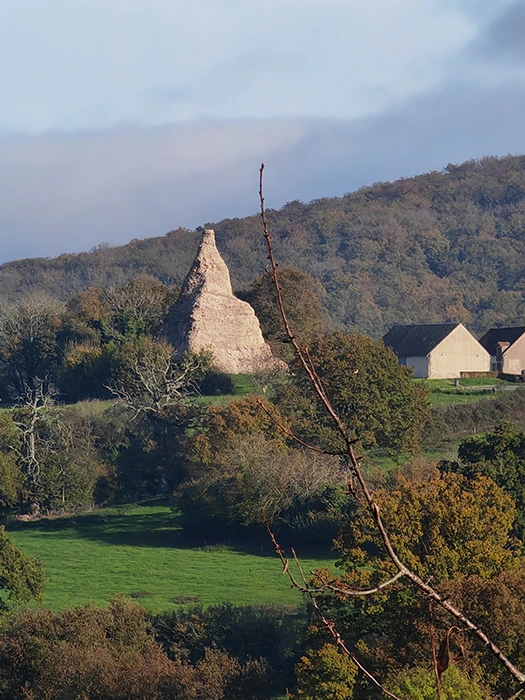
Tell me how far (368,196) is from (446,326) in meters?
99.6

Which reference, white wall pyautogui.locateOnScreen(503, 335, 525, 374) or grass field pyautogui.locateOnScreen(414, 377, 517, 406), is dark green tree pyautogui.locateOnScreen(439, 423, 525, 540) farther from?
white wall pyautogui.locateOnScreen(503, 335, 525, 374)

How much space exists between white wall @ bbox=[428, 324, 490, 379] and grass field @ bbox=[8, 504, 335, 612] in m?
20.6

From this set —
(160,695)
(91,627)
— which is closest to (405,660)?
(160,695)

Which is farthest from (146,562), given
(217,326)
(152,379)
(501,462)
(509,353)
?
(509,353)

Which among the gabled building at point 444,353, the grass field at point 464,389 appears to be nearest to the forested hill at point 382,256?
the gabled building at point 444,353

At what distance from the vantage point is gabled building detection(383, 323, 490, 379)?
194ft

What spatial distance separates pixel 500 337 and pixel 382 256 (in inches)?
2789

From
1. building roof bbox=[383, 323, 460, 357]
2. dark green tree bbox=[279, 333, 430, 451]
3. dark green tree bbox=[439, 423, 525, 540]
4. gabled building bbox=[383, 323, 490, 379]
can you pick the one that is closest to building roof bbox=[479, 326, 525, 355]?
gabled building bbox=[383, 323, 490, 379]

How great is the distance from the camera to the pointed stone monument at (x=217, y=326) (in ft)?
178

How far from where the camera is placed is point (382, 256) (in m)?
135

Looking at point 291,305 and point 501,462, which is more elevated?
point 291,305

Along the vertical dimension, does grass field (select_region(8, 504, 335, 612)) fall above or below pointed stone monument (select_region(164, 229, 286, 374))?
below

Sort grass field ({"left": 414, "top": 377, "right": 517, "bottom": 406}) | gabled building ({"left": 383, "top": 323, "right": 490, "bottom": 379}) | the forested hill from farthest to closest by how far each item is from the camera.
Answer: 1. the forested hill
2. gabled building ({"left": 383, "top": 323, "right": 490, "bottom": 379})
3. grass field ({"left": 414, "top": 377, "right": 517, "bottom": 406})

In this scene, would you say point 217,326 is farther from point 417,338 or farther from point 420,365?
point 417,338
